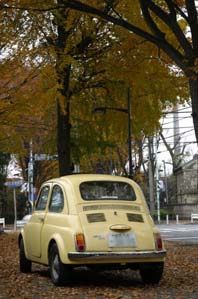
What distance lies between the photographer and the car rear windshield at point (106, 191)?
10.2 metres

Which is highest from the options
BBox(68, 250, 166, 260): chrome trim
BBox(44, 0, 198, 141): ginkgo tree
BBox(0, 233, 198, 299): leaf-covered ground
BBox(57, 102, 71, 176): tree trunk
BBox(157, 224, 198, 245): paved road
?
BBox(44, 0, 198, 141): ginkgo tree

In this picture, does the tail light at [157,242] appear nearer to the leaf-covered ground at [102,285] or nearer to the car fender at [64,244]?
the leaf-covered ground at [102,285]

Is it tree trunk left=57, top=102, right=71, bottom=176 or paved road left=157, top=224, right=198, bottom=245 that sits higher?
tree trunk left=57, top=102, right=71, bottom=176

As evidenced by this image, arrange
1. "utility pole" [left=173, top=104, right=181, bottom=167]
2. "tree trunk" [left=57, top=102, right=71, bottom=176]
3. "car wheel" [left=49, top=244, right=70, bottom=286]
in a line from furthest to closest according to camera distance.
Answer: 1. "utility pole" [left=173, top=104, right=181, bottom=167]
2. "tree trunk" [left=57, top=102, right=71, bottom=176]
3. "car wheel" [left=49, top=244, right=70, bottom=286]

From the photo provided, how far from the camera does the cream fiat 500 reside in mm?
9203

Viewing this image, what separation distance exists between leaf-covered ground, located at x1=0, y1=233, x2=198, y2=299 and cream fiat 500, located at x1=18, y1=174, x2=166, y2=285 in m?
0.33

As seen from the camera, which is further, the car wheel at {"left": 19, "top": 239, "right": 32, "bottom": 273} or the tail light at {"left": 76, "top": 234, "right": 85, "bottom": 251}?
the car wheel at {"left": 19, "top": 239, "right": 32, "bottom": 273}

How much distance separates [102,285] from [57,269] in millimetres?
788

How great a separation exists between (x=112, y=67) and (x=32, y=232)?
277 inches

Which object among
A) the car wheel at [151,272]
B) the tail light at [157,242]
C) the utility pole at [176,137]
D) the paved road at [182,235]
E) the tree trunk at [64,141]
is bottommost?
the paved road at [182,235]

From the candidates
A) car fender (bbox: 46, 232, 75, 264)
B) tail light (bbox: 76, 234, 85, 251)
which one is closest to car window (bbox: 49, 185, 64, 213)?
car fender (bbox: 46, 232, 75, 264)

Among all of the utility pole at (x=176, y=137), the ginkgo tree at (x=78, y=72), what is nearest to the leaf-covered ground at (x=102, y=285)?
the ginkgo tree at (x=78, y=72)

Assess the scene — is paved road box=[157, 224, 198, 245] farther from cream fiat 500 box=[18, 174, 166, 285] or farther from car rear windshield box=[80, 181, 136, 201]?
cream fiat 500 box=[18, 174, 166, 285]

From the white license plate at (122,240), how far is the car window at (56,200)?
1283 mm
